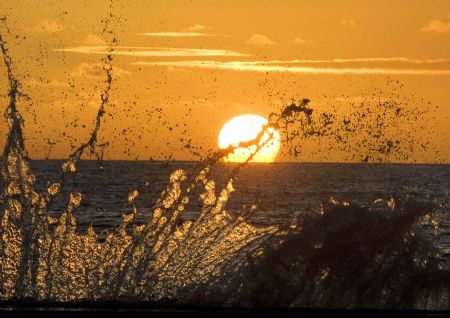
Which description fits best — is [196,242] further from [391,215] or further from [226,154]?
[391,215]

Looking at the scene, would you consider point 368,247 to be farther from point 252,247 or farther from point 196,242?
point 196,242

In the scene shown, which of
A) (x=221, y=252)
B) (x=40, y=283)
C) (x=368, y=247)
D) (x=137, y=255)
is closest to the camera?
(x=368, y=247)

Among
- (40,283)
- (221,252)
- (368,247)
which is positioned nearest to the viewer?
(368,247)

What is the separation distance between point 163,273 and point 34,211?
119 inches

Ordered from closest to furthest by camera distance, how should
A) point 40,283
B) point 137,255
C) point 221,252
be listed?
point 40,283 → point 137,255 → point 221,252

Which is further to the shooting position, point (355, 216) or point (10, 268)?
point (10, 268)

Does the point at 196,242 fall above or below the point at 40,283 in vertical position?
below

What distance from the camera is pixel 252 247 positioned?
1636cm

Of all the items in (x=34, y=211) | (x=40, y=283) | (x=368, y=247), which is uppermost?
(x=368, y=247)

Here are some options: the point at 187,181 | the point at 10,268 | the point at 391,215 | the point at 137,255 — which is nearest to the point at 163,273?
the point at 137,255

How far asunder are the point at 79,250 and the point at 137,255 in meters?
4.77

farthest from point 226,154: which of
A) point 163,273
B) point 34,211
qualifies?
point 34,211

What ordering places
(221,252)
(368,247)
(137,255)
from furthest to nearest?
(221,252), (137,255), (368,247)

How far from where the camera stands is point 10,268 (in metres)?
18.5
